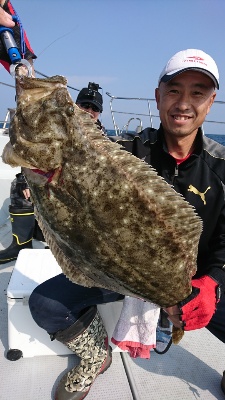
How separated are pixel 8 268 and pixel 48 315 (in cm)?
235

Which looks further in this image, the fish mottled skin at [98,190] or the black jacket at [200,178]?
the black jacket at [200,178]

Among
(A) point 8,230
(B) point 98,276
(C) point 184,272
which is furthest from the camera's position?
(A) point 8,230

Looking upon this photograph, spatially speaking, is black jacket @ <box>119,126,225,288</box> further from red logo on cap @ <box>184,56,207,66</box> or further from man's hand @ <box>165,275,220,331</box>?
red logo on cap @ <box>184,56,207,66</box>

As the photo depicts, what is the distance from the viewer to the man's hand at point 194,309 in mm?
2299

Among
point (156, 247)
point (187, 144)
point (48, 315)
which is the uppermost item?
point (187, 144)

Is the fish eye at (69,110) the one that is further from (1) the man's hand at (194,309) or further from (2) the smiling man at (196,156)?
(1) the man's hand at (194,309)

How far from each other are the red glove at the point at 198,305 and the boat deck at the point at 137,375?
3.36ft

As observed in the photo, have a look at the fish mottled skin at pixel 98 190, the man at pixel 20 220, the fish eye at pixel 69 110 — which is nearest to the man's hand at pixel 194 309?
the fish mottled skin at pixel 98 190

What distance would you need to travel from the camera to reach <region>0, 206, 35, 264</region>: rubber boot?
17.1 feet

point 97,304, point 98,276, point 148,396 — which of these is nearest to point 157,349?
point 148,396

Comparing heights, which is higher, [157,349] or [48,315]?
[48,315]

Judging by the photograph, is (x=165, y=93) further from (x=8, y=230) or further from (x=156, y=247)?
(x=8, y=230)

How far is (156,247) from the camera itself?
1926 millimetres

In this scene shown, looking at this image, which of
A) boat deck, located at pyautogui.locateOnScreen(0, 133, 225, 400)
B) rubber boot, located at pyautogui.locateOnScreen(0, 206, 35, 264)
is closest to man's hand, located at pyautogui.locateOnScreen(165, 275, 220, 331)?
boat deck, located at pyautogui.locateOnScreen(0, 133, 225, 400)
